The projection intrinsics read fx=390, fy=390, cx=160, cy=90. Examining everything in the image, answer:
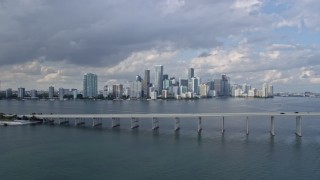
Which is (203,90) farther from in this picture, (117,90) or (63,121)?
(63,121)

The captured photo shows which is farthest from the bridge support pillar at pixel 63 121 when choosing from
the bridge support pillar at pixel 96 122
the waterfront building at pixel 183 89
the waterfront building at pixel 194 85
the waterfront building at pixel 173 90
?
the waterfront building at pixel 194 85

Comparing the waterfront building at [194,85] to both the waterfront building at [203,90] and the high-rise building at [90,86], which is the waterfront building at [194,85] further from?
→ the high-rise building at [90,86]

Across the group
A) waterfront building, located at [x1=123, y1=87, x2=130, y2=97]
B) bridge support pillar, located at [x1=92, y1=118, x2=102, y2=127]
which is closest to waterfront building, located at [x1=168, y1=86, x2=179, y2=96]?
waterfront building, located at [x1=123, y1=87, x2=130, y2=97]

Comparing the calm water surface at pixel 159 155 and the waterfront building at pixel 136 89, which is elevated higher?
the waterfront building at pixel 136 89

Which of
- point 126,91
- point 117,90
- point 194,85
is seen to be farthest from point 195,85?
point 117,90

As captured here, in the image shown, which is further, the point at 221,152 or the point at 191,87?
the point at 191,87

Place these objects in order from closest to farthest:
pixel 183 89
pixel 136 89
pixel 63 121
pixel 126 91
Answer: pixel 63 121, pixel 136 89, pixel 126 91, pixel 183 89

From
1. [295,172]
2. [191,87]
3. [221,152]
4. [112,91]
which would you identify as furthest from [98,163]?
[191,87]

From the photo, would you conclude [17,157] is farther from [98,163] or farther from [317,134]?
[317,134]
